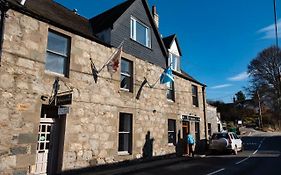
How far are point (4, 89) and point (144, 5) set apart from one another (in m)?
11.0

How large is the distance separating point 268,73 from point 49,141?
41026 mm

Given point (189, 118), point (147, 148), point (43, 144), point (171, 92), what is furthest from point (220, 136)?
point (43, 144)

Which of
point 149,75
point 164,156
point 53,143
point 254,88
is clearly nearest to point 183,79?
point 149,75

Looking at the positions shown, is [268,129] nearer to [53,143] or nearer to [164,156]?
[164,156]

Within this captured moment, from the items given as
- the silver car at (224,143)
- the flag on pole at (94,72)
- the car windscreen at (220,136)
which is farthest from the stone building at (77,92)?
the car windscreen at (220,136)

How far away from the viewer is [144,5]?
17.2 m

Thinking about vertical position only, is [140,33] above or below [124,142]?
above

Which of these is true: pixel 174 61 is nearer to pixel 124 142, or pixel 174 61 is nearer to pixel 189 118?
pixel 189 118

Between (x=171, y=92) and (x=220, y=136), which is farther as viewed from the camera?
(x=220, y=136)

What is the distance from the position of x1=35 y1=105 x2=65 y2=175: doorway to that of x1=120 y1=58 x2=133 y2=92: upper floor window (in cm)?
462

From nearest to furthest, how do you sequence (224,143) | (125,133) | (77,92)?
1. (77,92)
2. (125,133)
3. (224,143)

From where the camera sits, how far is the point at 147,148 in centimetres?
Result: 1543

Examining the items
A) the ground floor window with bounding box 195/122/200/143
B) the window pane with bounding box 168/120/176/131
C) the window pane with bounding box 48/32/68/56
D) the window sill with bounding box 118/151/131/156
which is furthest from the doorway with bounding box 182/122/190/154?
the window pane with bounding box 48/32/68/56

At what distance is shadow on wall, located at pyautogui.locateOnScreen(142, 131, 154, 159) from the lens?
15.2 metres
